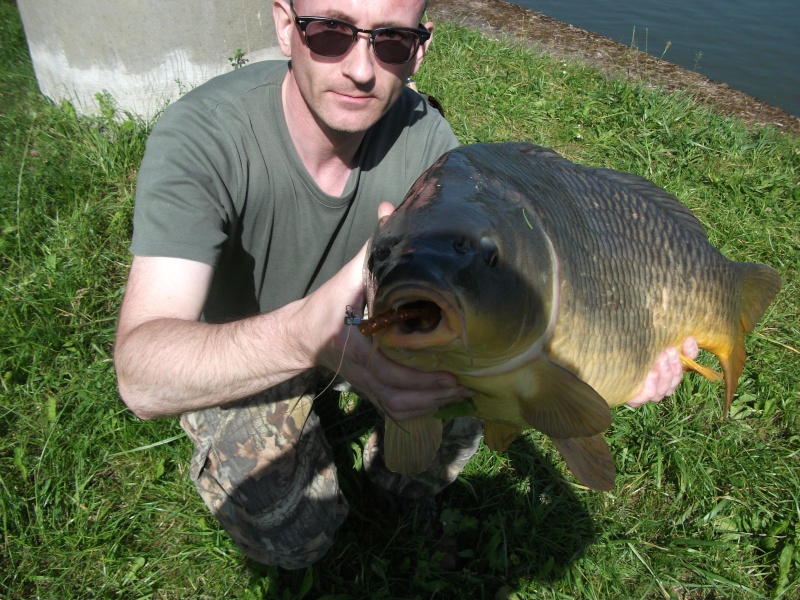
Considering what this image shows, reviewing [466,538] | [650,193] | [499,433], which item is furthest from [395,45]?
[466,538]

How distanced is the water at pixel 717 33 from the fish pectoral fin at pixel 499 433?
18.8 feet

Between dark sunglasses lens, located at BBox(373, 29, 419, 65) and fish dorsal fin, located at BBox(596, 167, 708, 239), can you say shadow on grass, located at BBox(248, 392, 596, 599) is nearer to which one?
fish dorsal fin, located at BBox(596, 167, 708, 239)

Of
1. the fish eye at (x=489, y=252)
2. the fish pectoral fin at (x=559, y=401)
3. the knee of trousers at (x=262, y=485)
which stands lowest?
the knee of trousers at (x=262, y=485)

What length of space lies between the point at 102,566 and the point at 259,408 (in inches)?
25.4

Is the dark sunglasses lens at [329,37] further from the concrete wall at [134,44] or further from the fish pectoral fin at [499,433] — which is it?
the concrete wall at [134,44]

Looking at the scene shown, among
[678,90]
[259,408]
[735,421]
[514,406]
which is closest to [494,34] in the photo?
[678,90]

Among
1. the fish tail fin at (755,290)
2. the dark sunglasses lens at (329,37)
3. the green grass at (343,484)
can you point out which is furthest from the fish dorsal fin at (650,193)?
the green grass at (343,484)

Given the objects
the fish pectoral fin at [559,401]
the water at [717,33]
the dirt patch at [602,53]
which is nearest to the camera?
the fish pectoral fin at [559,401]

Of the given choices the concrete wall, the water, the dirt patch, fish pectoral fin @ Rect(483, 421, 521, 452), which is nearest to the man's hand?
fish pectoral fin @ Rect(483, 421, 521, 452)

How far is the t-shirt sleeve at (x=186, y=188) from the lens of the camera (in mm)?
1688

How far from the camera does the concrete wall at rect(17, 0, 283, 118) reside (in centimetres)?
336

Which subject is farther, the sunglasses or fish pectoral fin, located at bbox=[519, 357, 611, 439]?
the sunglasses

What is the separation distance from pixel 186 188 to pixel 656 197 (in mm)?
1260

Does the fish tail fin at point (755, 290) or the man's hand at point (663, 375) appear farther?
the fish tail fin at point (755, 290)
